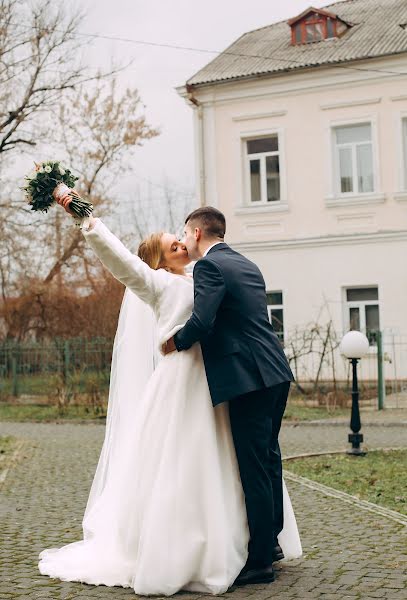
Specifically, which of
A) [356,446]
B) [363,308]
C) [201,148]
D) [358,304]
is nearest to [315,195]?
[358,304]

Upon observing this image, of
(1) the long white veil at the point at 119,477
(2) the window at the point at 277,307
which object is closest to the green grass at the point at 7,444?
(1) the long white veil at the point at 119,477

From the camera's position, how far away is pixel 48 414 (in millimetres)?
21844

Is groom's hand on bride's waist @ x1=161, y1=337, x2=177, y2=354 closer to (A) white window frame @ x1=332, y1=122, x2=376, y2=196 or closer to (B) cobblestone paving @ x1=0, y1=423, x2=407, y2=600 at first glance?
(B) cobblestone paving @ x1=0, y1=423, x2=407, y2=600

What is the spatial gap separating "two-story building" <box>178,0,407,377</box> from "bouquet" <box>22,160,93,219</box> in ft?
60.8

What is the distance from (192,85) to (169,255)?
21.5 m

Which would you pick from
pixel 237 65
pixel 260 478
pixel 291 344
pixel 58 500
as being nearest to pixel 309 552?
pixel 260 478

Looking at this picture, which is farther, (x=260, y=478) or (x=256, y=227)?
(x=256, y=227)

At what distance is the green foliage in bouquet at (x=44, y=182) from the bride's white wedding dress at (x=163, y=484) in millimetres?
451

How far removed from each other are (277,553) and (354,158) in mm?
20955

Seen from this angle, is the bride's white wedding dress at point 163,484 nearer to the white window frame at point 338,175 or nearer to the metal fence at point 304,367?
the metal fence at point 304,367

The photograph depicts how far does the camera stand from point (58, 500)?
365 inches

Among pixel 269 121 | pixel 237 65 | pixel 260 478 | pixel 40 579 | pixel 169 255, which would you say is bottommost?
pixel 40 579

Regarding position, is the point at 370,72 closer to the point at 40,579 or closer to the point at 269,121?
the point at 269,121

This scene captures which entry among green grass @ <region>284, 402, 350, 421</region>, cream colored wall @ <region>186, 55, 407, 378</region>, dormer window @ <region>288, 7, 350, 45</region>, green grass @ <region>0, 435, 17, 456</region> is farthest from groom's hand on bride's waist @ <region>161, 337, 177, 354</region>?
dormer window @ <region>288, 7, 350, 45</region>
